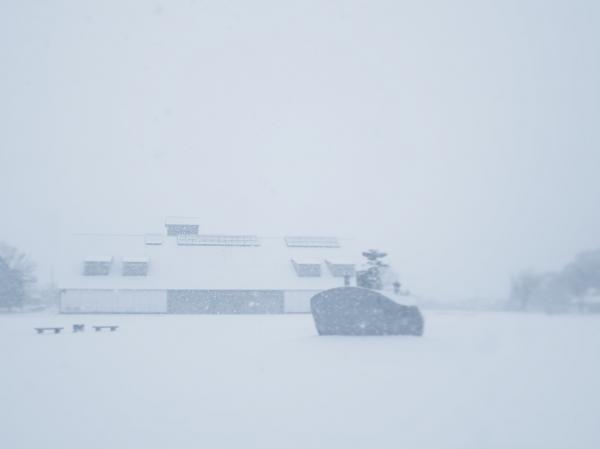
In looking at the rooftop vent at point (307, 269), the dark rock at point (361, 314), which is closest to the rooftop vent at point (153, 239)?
the rooftop vent at point (307, 269)

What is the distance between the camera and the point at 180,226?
51875 mm

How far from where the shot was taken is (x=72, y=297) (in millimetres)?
40344

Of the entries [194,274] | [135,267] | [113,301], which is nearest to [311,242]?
[194,274]

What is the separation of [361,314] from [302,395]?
13.4 m

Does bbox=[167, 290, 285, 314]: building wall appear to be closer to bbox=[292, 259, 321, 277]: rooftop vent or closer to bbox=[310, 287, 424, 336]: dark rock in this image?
bbox=[292, 259, 321, 277]: rooftop vent

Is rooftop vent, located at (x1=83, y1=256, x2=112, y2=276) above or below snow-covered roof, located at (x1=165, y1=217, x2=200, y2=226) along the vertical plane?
below

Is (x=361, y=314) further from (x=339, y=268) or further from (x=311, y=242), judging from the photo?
(x=311, y=242)

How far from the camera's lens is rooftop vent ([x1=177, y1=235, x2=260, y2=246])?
48.4 meters

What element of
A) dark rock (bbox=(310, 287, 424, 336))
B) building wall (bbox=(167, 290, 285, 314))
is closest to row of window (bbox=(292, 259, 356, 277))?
building wall (bbox=(167, 290, 285, 314))

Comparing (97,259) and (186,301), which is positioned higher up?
(97,259)

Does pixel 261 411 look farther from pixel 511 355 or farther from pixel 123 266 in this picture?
pixel 123 266

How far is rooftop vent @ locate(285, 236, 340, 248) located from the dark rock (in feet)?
86.8

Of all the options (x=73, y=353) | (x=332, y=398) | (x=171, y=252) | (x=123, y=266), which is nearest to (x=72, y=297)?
(x=123, y=266)

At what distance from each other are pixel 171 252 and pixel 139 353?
97.8 feet
